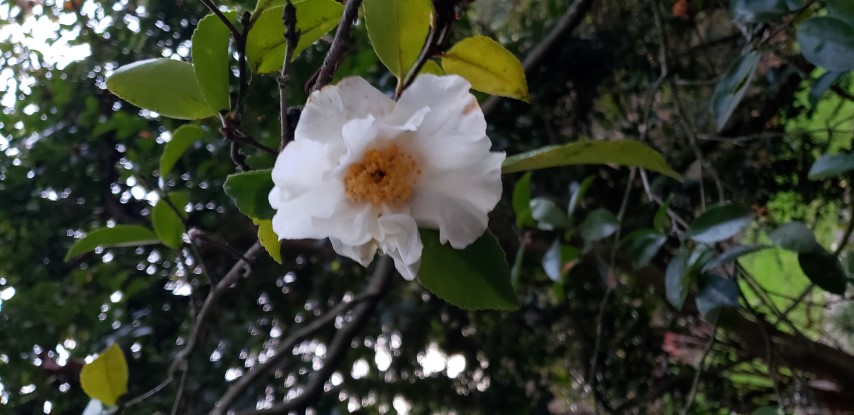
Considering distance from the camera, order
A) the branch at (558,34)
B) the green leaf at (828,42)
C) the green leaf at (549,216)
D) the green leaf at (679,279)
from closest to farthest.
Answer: the green leaf at (828,42), the green leaf at (679,279), the green leaf at (549,216), the branch at (558,34)

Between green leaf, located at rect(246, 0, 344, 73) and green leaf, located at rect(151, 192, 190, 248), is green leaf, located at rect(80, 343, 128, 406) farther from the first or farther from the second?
green leaf, located at rect(246, 0, 344, 73)

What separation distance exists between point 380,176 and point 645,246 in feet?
1.52

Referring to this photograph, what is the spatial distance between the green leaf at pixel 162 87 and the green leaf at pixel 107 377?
0.35 metres

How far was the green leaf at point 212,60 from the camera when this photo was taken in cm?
31

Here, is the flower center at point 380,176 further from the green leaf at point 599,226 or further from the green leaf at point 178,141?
the green leaf at point 599,226

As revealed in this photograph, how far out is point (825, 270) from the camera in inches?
21.8

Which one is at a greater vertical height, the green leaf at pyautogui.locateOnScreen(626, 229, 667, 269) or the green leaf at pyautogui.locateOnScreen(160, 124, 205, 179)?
the green leaf at pyautogui.locateOnScreen(160, 124, 205, 179)

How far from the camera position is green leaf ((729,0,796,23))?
544 mm

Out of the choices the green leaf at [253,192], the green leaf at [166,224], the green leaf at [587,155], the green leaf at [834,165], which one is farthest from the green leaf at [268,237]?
the green leaf at [834,165]

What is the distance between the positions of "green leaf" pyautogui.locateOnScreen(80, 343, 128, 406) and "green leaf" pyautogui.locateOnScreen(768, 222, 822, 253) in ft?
2.08

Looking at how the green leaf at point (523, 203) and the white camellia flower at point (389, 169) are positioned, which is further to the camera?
the green leaf at point (523, 203)

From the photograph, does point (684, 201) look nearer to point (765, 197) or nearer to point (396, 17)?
point (765, 197)

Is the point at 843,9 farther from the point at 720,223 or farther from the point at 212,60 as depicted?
the point at 212,60

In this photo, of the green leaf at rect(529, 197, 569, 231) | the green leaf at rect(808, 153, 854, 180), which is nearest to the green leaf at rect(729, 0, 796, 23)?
the green leaf at rect(808, 153, 854, 180)
